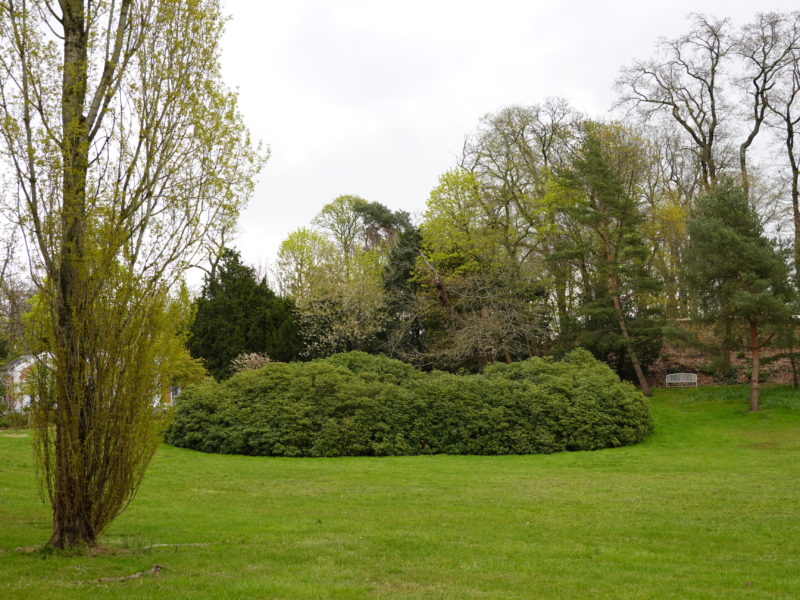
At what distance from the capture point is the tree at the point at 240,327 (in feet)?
95.9

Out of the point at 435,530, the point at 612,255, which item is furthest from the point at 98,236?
the point at 612,255

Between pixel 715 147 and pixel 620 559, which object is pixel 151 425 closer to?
pixel 620 559

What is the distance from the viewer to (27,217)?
7152 millimetres

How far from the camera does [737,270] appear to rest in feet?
75.4

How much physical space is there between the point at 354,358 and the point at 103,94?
1521 cm

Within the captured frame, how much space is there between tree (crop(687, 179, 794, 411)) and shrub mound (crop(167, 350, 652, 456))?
5.49m

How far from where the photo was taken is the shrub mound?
1803 cm

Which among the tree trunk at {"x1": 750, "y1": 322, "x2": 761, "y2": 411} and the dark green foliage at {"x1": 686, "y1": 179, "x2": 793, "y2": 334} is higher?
the dark green foliage at {"x1": 686, "y1": 179, "x2": 793, "y2": 334}

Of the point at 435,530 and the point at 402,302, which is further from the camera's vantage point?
the point at 402,302

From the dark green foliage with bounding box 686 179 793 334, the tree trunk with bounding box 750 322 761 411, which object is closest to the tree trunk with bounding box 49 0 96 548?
the dark green foliage with bounding box 686 179 793 334

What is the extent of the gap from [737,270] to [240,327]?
61.9ft

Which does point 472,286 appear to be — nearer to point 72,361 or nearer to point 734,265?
point 734,265

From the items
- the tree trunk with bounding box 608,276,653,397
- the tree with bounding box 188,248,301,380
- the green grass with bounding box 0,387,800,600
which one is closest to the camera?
the green grass with bounding box 0,387,800,600

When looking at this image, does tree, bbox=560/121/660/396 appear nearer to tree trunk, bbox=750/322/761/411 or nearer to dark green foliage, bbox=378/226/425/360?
tree trunk, bbox=750/322/761/411
